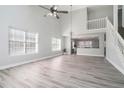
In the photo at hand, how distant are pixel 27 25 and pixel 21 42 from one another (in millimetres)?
1125

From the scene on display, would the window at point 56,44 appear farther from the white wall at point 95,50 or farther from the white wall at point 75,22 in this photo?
the white wall at point 95,50

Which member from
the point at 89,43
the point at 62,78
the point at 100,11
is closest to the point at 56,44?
the point at 89,43

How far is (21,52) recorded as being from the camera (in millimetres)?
5516

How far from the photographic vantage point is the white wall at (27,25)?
14.5ft

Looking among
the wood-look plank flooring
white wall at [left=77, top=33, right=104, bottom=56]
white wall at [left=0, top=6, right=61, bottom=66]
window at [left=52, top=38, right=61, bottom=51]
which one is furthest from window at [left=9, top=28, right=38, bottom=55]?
white wall at [left=77, top=33, right=104, bottom=56]

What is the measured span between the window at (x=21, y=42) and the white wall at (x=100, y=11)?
595 centimetres

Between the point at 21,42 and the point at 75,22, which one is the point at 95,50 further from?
the point at 21,42

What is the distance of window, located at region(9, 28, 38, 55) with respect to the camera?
196 inches

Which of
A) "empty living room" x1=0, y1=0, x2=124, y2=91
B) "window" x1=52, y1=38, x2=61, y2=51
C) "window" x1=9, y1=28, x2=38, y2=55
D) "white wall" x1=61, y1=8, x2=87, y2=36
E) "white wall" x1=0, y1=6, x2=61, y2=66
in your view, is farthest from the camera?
"window" x1=52, y1=38, x2=61, y2=51

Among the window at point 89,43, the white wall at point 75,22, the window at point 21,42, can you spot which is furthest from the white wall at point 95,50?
the window at point 21,42

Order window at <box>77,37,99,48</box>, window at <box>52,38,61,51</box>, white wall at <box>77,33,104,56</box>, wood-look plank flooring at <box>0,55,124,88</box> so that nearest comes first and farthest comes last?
1. wood-look plank flooring at <box>0,55,124,88</box>
2. white wall at <box>77,33,104,56</box>
3. window at <box>52,38,61,51</box>
4. window at <box>77,37,99,48</box>

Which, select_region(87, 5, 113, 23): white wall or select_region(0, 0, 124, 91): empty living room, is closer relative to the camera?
select_region(0, 0, 124, 91): empty living room

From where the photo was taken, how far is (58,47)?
961cm

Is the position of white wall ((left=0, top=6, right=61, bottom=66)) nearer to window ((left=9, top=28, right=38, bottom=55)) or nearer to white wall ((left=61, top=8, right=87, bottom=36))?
window ((left=9, top=28, right=38, bottom=55))
